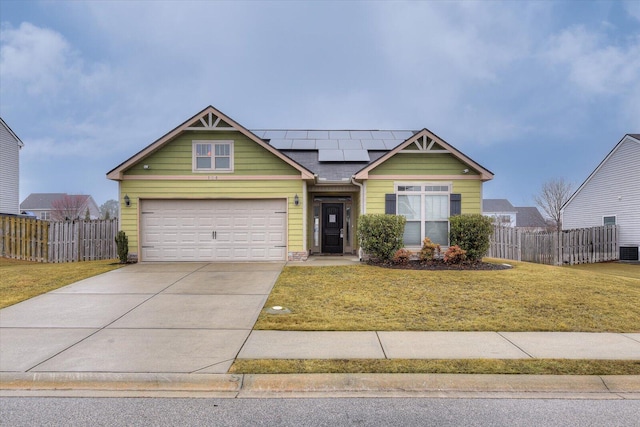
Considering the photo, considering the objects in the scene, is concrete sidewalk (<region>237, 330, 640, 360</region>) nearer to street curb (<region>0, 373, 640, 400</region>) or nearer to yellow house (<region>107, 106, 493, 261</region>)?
street curb (<region>0, 373, 640, 400</region>)

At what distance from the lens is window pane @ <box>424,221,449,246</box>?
1232 cm

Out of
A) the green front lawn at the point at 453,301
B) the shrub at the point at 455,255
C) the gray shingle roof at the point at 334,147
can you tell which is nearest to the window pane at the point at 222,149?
the gray shingle roof at the point at 334,147

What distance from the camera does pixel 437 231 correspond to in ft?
40.5

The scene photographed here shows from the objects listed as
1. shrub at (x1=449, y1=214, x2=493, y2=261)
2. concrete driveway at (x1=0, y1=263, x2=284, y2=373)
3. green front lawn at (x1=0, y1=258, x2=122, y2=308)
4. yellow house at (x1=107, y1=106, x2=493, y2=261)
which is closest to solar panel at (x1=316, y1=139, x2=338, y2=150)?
yellow house at (x1=107, y1=106, x2=493, y2=261)

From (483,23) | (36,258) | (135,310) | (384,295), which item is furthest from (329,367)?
(483,23)

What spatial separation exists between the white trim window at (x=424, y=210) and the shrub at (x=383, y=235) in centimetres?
89

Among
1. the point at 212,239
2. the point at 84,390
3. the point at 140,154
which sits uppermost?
the point at 140,154

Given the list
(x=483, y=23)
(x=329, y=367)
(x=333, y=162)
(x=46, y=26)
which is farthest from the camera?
(x=46, y=26)

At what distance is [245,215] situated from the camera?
12508mm

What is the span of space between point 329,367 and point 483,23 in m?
27.5

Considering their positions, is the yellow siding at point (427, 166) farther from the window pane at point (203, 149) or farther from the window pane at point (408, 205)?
the window pane at point (203, 149)

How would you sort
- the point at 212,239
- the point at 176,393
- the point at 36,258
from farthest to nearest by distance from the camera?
→ the point at 36,258 → the point at 212,239 → the point at 176,393

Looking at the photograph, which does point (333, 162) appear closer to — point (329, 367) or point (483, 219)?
point (483, 219)

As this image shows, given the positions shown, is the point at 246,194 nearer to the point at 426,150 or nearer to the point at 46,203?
the point at 426,150
